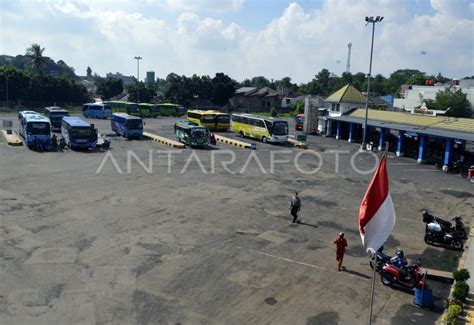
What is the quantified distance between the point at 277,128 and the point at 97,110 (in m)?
31.6

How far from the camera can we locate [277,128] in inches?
1631

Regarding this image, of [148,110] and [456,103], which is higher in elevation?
[456,103]

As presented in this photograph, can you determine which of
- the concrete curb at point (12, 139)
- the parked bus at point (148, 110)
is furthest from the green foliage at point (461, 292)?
the parked bus at point (148, 110)

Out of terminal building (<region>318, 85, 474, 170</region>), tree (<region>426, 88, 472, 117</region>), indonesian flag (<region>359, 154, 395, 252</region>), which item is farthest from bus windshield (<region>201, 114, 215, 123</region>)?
indonesian flag (<region>359, 154, 395, 252</region>)

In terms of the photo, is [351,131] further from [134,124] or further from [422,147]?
[134,124]

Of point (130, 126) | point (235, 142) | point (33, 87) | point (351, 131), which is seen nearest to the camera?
point (235, 142)

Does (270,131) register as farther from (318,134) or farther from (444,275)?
(444,275)

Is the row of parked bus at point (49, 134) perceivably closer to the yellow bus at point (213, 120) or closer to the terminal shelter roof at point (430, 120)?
the yellow bus at point (213, 120)

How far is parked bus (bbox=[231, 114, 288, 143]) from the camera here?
41344 mm

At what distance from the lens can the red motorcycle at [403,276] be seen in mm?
12727

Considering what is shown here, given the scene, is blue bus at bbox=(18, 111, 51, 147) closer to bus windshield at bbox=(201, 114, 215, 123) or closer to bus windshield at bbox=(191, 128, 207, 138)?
bus windshield at bbox=(191, 128, 207, 138)

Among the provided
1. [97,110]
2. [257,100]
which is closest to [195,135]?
[97,110]

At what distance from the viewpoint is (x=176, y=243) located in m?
15.4

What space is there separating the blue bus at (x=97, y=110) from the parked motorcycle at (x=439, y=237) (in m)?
53.1
